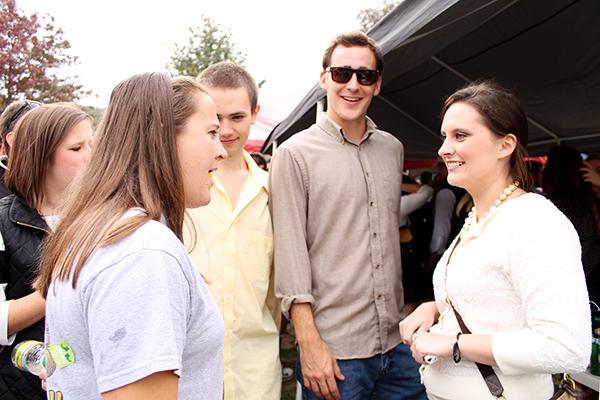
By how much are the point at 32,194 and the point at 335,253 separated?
1.29m

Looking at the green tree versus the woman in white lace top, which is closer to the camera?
the woman in white lace top

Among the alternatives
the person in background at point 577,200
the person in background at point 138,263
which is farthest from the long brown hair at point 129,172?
the person in background at point 577,200

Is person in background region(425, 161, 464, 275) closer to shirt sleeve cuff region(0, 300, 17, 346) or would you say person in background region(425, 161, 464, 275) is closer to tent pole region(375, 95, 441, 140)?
tent pole region(375, 95, 441, 140)

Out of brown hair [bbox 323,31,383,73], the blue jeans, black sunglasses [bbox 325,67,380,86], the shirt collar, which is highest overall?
brown hair [bbox 323,31,383,73]

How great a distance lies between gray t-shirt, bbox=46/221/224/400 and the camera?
0.91 meters

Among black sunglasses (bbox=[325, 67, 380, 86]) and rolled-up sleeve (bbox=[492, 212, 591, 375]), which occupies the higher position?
black sunglasses (bbox=[325, 67, 380, 86])

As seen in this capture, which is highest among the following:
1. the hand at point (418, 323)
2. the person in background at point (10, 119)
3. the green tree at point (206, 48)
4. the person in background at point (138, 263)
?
the green tree at point (206, 48)

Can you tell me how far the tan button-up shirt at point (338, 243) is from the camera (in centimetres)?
215

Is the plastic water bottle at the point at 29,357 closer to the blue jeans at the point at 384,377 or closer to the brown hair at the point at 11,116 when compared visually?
the blue jeans at the point at 384,377

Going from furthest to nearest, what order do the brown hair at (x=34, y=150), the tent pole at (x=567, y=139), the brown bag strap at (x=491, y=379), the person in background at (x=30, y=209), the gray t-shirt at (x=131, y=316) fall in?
the tent pole at (x=567, y=139) → the brown hair at (x=34, y=150) → the person in background at (x=30, y=209) → the brown bag strap at (x=491, y=379) → the gray t-shirt at (x=131, y=316)

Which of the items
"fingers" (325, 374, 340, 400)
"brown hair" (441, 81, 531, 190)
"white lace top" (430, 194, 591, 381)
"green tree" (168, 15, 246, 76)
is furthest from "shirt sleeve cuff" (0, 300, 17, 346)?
"green tree" (168, 15, 246, 76)

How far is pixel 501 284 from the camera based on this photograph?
5.17ft

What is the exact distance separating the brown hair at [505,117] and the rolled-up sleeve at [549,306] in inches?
13.0

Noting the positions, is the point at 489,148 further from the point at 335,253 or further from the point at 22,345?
the point at 22,345
